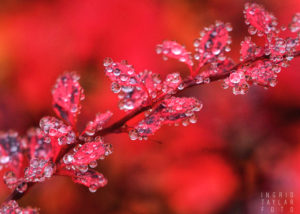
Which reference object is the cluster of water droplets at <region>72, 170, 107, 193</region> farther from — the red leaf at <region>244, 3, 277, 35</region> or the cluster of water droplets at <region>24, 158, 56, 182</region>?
the red leaf at <region>244, 3, 277, 35</region>

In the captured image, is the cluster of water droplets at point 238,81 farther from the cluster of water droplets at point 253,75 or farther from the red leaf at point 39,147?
the red leaf at point 39,147

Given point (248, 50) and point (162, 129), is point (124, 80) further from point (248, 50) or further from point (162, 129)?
point (162, 129)

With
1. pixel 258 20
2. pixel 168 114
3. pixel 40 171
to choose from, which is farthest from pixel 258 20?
pixel 40 171

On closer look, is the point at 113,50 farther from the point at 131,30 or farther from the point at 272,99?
the point at 272,99

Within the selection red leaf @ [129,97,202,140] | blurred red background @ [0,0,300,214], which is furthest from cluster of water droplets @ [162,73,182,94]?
blurred red background @ [0,0,300,214]

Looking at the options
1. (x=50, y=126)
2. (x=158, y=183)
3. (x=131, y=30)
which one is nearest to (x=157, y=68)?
(x=131, y=30)

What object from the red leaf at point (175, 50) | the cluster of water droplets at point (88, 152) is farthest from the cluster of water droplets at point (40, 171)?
the red leaf at point (175, 50)
